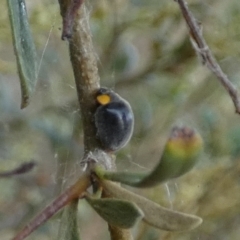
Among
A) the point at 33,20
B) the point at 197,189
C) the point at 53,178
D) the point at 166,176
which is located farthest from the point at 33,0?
the point at 166,176

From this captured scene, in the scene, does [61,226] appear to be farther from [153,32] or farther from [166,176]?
[153,32]

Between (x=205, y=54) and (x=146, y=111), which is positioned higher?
(x=205, y=54)

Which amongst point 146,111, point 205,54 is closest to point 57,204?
point 205,54

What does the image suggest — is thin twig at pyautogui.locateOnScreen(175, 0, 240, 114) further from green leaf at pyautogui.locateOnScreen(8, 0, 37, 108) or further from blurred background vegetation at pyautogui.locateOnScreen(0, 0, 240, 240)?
blurred background vegetation at pyautogui.locateOnScreen(0, 0, 240, 240)

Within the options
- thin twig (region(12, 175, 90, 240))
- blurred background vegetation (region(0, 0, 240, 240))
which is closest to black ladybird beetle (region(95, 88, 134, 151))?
thin twig (region(12, 175, 90, 240))

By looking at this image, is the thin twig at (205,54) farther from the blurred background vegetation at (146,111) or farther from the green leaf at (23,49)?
the blurred background vegetation at (146,111)

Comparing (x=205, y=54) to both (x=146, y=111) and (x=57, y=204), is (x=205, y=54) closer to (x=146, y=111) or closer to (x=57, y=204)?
(x=57, y=204)
